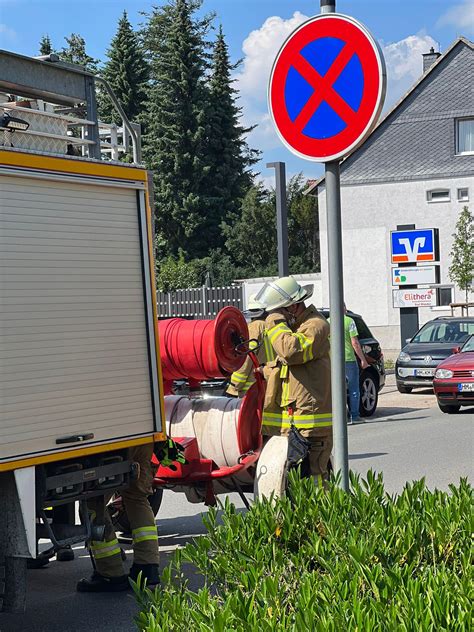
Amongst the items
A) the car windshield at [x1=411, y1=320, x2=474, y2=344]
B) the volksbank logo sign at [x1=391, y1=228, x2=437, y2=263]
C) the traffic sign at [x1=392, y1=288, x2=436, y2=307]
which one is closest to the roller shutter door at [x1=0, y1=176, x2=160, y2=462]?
the car windshield at [x1=411, y1=320, x2=474, y2=344]

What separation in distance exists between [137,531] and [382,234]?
128ft

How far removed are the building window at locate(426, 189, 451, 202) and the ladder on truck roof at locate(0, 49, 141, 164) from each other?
38.3 meters

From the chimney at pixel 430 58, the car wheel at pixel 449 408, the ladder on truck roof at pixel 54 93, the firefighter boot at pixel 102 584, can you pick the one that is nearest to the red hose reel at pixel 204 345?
the ladder on truck roof at pixel 54 93

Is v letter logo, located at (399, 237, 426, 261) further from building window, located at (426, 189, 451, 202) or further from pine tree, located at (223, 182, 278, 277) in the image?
pine tree, located at (223, 182, 278, 277)

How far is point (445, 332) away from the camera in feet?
77.0

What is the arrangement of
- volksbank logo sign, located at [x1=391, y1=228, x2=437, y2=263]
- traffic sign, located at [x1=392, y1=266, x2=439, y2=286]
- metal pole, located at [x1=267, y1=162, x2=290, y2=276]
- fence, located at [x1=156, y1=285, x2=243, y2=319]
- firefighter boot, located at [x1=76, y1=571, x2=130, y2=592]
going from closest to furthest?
firefighter boot, located at [x1=76, y1=571, x2=130, y2=592]
metal pole, located at [x1=267, y1=162, x2=290, y2=276]
traffic sign, located at [x1=392, y1=266, x2=439, y2=286]
volksbank logo sign, located at [x1=391, y1=228, x2=437, y2=263]
fence, located at [x1=156, y1=285, x2=243, y2=319]

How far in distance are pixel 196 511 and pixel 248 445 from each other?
2194 millimetres

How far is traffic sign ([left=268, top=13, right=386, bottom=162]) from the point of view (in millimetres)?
4633

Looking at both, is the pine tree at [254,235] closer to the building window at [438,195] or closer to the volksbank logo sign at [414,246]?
the building window at [438,195]

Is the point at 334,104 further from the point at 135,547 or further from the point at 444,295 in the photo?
the point at 444,295

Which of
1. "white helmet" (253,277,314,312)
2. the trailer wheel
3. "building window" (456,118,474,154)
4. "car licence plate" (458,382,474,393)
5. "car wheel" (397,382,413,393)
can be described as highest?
"building window" (456,118,474,154)

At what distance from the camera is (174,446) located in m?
7.13

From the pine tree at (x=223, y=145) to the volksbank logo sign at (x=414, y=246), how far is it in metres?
34.1

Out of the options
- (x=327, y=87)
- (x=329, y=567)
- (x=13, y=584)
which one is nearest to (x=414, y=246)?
(x=13, y=584)
